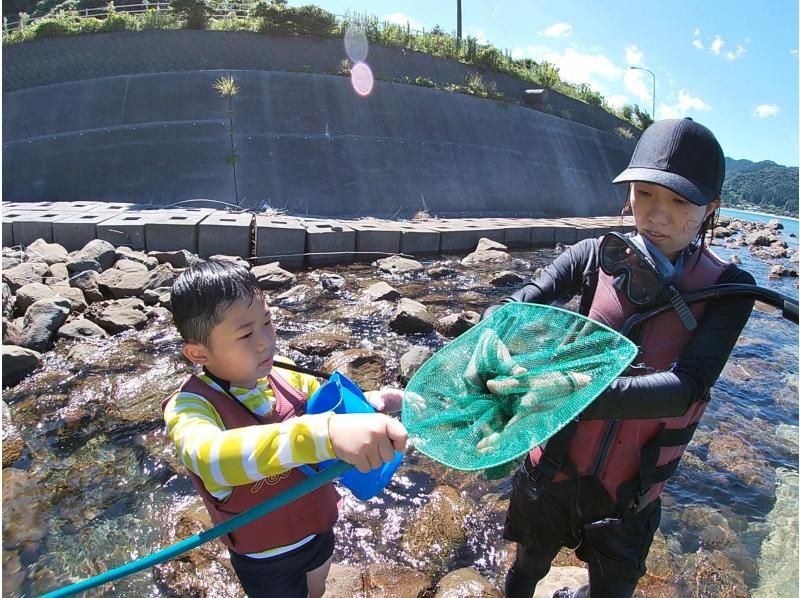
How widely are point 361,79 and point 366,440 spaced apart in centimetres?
1747

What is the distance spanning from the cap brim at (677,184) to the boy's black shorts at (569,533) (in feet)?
3.21

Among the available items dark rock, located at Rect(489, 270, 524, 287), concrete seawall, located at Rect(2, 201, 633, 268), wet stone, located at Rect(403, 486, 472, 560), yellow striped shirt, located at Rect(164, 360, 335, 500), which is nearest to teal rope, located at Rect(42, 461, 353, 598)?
yellow striped shirt, located at Rect(164, 360, 335, 500)

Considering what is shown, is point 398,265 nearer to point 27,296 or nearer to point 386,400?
point 27,296

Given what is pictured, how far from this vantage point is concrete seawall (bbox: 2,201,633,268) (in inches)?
340

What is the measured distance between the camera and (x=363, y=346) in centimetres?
590

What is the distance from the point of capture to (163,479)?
3570 millimetres

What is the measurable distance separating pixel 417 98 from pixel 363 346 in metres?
13.4

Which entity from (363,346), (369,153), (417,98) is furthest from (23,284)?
(417,98)

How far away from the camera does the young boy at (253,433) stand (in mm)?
1093

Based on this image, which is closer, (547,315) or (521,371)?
(521,371)

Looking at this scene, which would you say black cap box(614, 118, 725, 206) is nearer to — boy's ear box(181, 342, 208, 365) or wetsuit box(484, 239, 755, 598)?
wetsuit box(484, 239, 755, 598)

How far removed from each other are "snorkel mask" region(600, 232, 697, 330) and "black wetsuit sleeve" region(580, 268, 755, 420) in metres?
0.06

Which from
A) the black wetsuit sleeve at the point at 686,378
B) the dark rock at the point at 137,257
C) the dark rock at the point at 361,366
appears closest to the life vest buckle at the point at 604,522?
the black wetsuit sleeve at the point at 686,378

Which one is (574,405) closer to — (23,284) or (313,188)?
(23,284)
